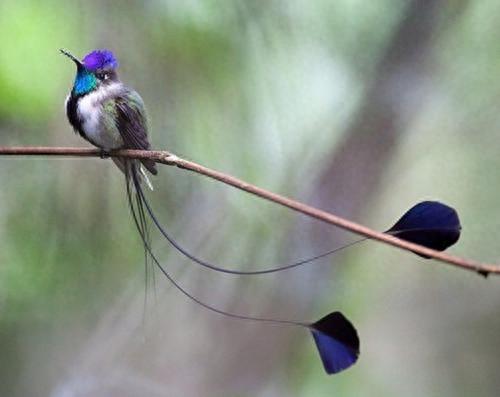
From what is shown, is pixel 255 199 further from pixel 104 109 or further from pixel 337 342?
pixel 337 342

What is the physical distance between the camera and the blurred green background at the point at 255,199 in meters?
1.13

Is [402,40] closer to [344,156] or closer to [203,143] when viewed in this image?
[344,156]

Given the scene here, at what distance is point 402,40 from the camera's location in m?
1.19

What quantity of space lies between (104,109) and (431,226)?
37 cm

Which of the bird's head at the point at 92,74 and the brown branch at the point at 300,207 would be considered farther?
the bird's head at the point at 92,74

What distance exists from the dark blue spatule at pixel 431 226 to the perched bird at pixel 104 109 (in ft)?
0.97

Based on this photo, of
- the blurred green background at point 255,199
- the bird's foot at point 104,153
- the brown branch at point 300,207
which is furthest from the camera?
the blurred green background at point 255,199

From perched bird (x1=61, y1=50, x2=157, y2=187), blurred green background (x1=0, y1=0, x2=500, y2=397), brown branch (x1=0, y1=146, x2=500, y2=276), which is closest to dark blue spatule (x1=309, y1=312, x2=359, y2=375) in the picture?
brown branch (x1=0, y1=146, x2=500, y2=276)

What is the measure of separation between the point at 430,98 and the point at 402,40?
101 millimetres

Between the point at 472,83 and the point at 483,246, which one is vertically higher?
the point at 472,83

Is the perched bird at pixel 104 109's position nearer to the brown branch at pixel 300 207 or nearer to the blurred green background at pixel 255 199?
the brown branch at pixel 300 207

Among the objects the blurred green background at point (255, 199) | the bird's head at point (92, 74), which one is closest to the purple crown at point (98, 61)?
the bird's head at point (92, 74)

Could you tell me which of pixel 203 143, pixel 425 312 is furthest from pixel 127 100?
pixel 425 312

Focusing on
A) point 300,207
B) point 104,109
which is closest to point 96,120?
point 104,109
